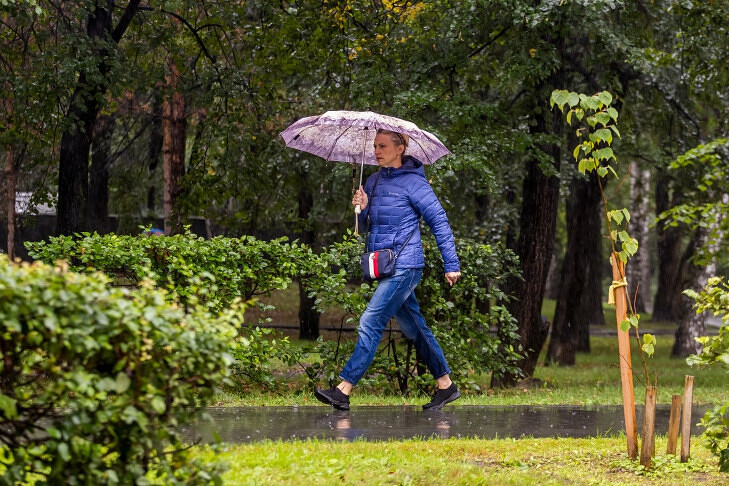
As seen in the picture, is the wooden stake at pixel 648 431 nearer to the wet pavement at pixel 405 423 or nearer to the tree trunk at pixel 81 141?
the wet pavement at pixel 405 423

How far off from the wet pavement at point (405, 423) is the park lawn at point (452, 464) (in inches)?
15.0

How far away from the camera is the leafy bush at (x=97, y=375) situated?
3.54 metres

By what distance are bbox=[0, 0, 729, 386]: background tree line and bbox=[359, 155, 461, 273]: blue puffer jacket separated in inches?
166

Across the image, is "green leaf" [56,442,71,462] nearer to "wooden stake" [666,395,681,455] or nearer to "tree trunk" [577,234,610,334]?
"wooden stake" [666,395,681,455]

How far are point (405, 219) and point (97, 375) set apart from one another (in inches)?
182

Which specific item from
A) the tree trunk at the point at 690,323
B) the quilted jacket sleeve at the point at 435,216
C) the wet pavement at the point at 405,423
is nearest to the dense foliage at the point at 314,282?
the wet pavement at the point at 405,423

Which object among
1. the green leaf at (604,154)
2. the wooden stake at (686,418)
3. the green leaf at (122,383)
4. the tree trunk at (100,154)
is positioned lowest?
the wooden stake at (686,418)

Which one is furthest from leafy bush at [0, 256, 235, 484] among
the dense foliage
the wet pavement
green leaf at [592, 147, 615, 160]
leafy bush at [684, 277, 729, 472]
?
the dense foliage

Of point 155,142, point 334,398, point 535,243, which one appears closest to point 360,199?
point 334,398

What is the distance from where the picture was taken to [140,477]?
376cm

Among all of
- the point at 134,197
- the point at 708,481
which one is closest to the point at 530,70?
the point at 708,481

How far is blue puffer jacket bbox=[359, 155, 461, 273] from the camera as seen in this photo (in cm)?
800

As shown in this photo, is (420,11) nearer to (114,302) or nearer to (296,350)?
(296,350)

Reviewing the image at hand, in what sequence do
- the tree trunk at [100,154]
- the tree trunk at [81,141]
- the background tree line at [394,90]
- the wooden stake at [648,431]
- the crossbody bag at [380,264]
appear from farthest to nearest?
the tree trunk at [100,154] < the tree trunk at [81,141] < the background tree line at [394,90] < the crossbody bag at [380,264] < the wooden stake at [648,431]
